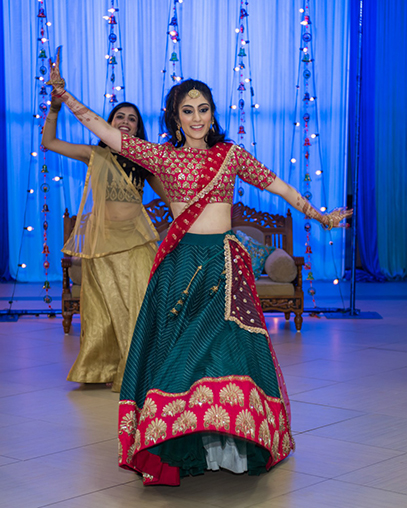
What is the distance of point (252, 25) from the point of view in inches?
368

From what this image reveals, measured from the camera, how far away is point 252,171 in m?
2.95

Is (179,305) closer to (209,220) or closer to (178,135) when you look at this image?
(209,220)

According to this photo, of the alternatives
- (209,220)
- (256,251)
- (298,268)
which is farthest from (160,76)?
(209,220)

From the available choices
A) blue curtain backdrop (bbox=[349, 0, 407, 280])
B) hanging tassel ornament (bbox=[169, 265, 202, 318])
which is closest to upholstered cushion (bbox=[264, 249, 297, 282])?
hanging tassel ornament (bbox=[169, 265, 202, 318])

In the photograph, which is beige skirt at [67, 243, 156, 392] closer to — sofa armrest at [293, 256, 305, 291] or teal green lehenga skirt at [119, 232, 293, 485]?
teal green lehenga skirt at [119, 232, 293, 485]

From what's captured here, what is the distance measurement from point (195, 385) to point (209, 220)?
0.67 metres

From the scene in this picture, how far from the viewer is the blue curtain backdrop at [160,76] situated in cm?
919

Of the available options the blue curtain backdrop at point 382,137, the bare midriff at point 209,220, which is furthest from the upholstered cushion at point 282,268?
the blue curtain backdrop at point 382,137

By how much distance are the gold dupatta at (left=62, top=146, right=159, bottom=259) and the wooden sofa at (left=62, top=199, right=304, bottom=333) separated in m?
1.82

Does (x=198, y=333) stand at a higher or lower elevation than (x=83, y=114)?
lower

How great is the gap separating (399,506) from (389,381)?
6.16ft

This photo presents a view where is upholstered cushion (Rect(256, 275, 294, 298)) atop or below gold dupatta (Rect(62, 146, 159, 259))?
below

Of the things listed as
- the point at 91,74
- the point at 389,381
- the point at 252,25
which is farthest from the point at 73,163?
the point at 389,381

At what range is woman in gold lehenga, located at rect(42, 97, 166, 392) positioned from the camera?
13.7ft
